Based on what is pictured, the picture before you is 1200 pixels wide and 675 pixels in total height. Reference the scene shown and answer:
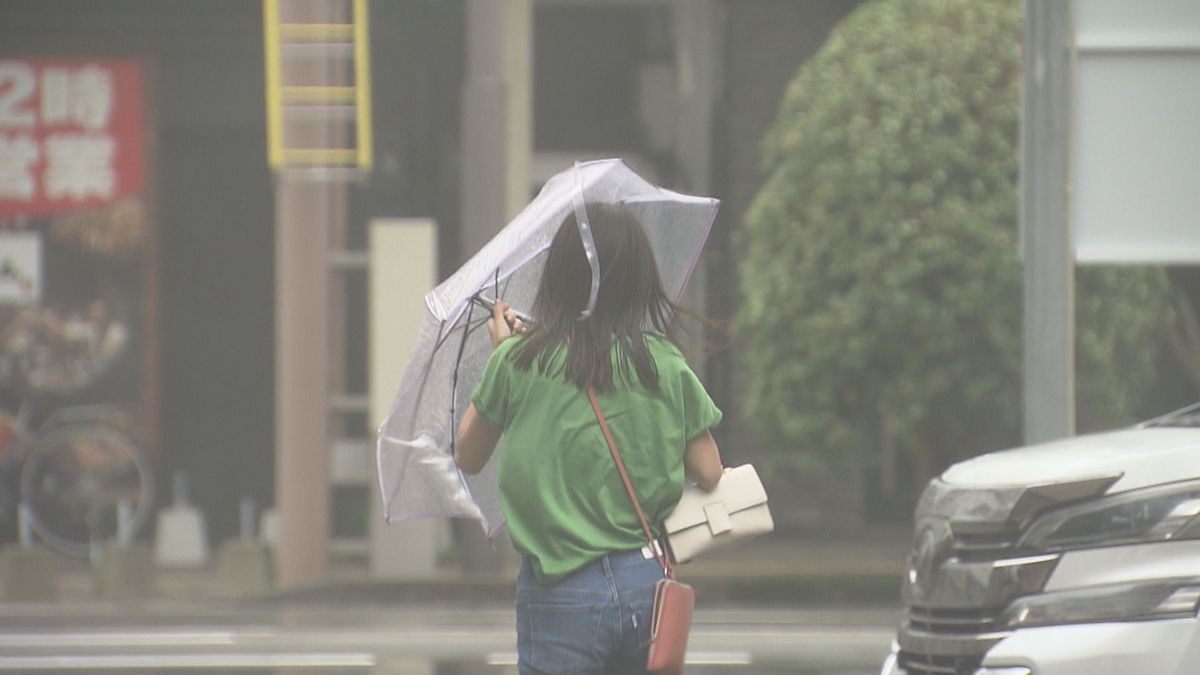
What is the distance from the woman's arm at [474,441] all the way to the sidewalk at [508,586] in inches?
355

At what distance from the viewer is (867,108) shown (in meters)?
14.4

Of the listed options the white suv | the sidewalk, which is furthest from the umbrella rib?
the sidewalk

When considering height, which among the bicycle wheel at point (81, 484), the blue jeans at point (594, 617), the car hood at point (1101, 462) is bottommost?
the bicycle wheel at point (81, 484)

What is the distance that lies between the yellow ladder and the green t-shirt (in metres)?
10.4

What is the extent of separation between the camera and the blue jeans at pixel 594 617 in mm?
4434

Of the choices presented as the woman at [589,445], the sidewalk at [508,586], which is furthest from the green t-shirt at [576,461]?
the sidewalk at [508,586]

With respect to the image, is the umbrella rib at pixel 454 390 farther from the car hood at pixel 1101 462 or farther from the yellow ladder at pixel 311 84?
the yellow ladder at pixel 311 84

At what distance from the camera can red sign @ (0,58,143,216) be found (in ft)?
56.3

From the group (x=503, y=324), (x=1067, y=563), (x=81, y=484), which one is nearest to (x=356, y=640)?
(x=81, y=484)

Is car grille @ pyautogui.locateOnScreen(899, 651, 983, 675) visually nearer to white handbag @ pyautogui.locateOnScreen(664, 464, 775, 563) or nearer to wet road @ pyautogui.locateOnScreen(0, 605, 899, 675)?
white handbag @ pyautogui.locateOnScreen(664, 464, 775, 563)

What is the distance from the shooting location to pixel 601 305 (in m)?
4.55

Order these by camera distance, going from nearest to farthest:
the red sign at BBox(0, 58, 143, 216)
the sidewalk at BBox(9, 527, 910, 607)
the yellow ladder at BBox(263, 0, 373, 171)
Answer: the sidewalk at BBox(9, 527, 910, 607), the yellow ladder at BBox(263, 0, 373, 171), the red sign at BBox(0, 58, 143, 216)

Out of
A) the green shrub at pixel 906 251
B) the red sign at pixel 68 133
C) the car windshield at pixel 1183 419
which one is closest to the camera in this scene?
the car windshield at pixel 1183 419

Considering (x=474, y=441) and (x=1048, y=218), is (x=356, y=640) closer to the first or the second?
(x=1048, y=218)
